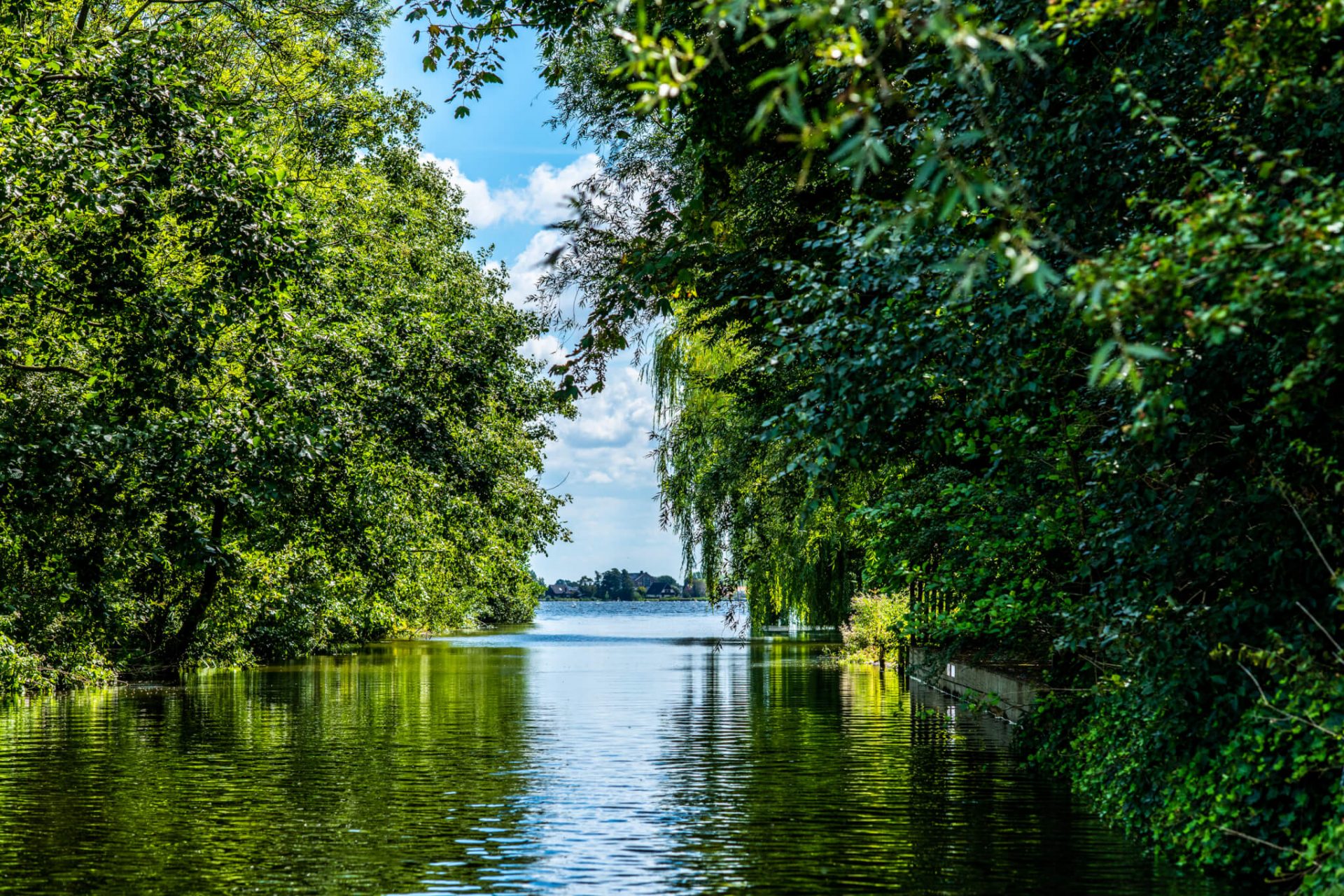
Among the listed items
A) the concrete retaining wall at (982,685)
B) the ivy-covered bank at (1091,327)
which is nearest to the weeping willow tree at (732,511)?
the concrete retaining wall at (982,685)

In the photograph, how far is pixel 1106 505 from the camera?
10.5 meters

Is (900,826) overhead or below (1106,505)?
below

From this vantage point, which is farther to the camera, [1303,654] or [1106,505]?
[1106,505]

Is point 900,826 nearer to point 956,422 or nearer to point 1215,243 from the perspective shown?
point 956,422

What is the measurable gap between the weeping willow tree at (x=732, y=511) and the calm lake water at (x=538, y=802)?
441cm

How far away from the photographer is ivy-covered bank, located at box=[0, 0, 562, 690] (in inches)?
716

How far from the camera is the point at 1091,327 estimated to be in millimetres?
7219

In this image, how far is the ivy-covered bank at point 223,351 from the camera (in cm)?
1819

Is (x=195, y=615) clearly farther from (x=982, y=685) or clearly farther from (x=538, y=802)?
(x=538, y=802)

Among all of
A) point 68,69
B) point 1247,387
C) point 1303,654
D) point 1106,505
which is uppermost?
point 68,69

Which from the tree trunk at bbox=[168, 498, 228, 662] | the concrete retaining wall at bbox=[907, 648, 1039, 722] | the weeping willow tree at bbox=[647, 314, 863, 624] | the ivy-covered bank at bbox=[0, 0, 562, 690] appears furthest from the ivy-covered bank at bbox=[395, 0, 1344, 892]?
the tree trunk at bbox=[168, 498, 228, 662]

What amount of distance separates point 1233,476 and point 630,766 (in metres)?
8.89

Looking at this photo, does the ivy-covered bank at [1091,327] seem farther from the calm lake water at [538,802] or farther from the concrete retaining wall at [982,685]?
the calm lake water at [538,802]

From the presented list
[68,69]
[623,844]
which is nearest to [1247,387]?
[623,844]
